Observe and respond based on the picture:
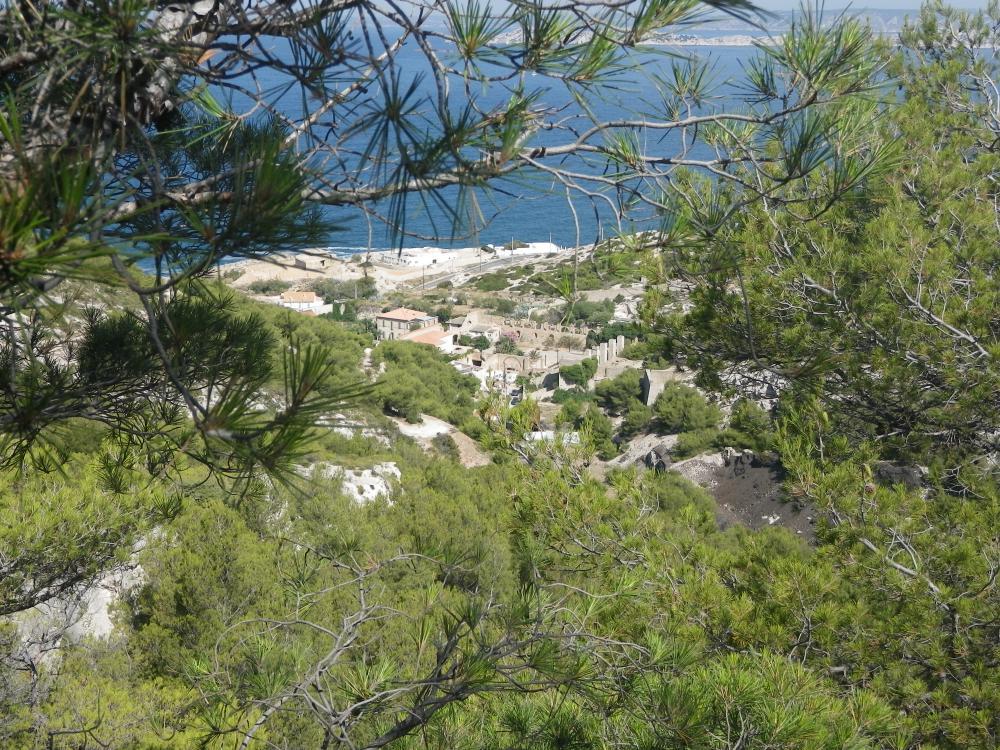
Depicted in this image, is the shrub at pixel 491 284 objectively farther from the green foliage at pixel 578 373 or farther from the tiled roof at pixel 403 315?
the green foliage at pixel 578 373

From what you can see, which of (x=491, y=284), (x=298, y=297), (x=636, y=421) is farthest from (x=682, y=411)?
(x=491, y=284)

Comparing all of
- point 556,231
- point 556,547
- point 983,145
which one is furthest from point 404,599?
point 556,231

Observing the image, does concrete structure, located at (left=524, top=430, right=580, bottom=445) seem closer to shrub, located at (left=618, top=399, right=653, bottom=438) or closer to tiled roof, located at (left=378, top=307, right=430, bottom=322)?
shrub, located at (left=618, top=399, right=653, bottom=438)

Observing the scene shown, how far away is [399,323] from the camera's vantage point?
1076 inches

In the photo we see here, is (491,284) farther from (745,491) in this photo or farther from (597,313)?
(745,491)

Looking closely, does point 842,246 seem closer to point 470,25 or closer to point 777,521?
point 470,25

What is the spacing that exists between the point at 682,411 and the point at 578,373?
4978 mm

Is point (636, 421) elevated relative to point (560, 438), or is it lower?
lower

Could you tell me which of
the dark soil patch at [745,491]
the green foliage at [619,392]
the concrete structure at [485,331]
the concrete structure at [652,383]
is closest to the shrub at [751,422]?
the dark soil patch at [745,491]

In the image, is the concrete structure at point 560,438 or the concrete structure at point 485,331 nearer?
the concrete structure at point 560,438

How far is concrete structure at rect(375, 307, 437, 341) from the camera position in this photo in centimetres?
2682

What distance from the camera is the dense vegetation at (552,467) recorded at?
1.10 meters

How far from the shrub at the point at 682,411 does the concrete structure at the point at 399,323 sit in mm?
10768

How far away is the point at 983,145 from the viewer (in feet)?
14.2
